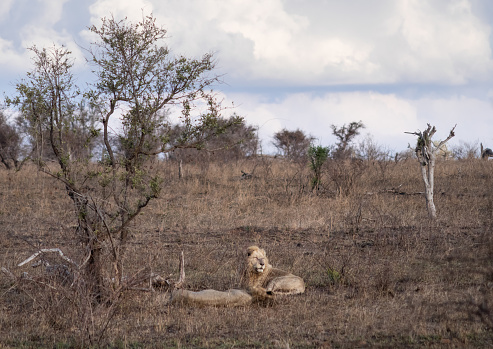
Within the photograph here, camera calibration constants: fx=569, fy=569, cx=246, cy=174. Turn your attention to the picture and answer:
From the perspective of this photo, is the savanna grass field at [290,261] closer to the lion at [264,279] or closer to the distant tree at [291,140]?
the lion at [264,279]

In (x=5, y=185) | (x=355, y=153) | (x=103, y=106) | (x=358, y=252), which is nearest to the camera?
(x=103, y=106)

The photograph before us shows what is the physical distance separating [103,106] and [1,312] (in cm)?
287

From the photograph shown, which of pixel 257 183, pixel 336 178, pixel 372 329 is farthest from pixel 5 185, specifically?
pixel 372 329

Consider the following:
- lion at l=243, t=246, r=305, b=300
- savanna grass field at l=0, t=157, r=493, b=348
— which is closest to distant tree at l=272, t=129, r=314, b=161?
savanna grass field at l=0, t=157, r=493, b=348

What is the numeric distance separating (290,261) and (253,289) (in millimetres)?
2417

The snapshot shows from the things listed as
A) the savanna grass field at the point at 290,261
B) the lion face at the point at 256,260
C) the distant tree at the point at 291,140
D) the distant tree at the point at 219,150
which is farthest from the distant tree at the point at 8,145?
the lion face at the point at 256,260

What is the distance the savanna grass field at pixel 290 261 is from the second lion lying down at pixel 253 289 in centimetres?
14

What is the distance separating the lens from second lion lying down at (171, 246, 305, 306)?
21.9 ft

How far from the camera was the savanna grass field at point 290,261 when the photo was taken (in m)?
5.45

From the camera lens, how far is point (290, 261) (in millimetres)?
9062

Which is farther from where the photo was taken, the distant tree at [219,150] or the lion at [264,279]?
the distant tree at [219,150]

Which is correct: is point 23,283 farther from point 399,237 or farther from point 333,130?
point 333,130

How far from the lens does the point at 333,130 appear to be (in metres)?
33.6

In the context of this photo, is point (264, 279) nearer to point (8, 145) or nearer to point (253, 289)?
point (253, 289)
